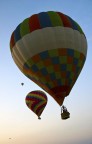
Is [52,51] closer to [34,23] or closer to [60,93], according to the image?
[34,23]

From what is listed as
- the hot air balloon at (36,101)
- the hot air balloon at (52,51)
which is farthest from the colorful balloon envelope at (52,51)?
the hot air balloon at (36,101)

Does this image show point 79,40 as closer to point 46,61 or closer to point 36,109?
point 46,61

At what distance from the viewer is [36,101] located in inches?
1198

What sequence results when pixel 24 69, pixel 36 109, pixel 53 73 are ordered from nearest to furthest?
pixel 53 73 < pixel 24 69 < pixel 36 109

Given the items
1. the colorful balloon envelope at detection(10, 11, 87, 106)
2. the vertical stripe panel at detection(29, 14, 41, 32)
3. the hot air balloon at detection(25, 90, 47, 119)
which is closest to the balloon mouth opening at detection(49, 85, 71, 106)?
the colorful balloon envelope at detection(10, 11, 87, 106)

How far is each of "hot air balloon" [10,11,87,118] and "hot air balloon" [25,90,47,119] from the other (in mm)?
10123

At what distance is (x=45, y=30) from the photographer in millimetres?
19516

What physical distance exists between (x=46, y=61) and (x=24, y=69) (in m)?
2.13

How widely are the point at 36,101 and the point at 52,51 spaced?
482 inches

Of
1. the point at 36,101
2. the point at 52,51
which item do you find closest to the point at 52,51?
the point at 52,51

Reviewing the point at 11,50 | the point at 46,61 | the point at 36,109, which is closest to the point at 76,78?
the point at 46,61

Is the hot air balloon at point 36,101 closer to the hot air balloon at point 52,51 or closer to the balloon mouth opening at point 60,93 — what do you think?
the hot air balloon at point 52,51

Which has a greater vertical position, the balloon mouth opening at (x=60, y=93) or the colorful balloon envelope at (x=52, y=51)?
the colorful balloon envelope at (x=52, y=51)

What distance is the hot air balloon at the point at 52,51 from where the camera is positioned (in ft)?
62.7
